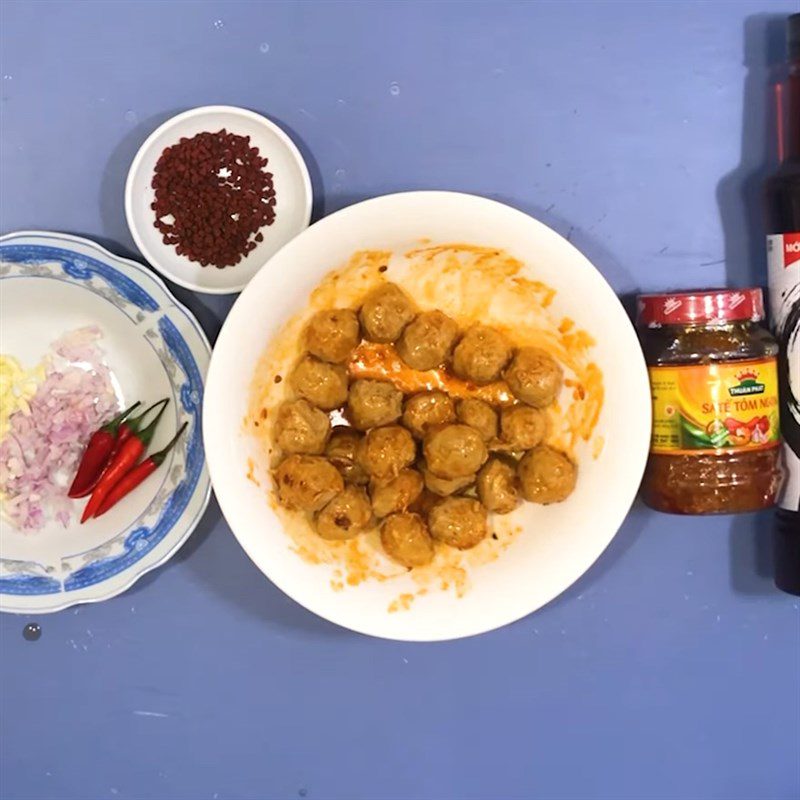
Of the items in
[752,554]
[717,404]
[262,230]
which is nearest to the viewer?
[717,404]

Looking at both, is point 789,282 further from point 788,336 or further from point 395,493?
point 395,493

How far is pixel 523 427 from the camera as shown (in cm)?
118

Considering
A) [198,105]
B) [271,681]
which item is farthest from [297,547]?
[198,105]

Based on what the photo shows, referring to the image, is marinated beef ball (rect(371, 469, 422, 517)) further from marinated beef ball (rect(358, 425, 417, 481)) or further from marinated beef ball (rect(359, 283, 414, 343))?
marinated beef ball (rect(359, 283, 414, 343))

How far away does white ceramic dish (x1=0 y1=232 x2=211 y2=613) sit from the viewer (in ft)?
4.02

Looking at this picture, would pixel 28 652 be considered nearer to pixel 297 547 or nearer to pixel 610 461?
pixel 297 547

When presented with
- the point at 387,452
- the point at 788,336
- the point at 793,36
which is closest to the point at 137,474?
the point at 387,452

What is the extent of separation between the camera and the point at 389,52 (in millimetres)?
1265

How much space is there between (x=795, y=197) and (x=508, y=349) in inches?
17.4

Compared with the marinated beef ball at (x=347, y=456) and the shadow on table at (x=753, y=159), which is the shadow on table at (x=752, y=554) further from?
the marinated beef ball at (x=347, y=456)

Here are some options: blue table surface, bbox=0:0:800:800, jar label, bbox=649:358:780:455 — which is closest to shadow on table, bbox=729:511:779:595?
blue table surface, bbox=0:0:800:800

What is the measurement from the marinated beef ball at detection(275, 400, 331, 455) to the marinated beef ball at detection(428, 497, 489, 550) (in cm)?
19

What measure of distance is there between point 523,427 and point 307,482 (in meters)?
0.31

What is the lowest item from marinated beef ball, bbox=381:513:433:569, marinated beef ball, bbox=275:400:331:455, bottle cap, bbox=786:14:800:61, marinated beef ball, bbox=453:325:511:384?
marinated beef ball, bbox=381:513:433:569
